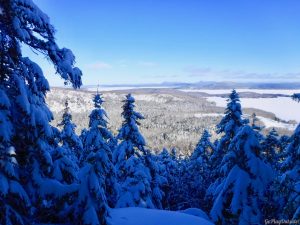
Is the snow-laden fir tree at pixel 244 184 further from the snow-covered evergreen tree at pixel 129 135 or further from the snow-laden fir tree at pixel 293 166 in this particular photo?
the snow-covered evergreen tree at pixel 129 135

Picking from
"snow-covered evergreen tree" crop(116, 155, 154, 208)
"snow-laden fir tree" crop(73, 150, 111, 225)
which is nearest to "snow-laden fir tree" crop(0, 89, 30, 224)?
"snow-laden fir tree" crop(73, 150, 111, 225)

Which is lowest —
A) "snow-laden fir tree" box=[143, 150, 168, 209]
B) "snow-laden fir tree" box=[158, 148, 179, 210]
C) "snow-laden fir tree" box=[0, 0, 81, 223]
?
"snow-laden fir tree" box=[158, 148, 179, 210]

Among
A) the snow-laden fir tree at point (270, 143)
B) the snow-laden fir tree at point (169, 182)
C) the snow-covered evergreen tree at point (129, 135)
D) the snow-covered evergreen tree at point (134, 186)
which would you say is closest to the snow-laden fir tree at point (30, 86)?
the snow-covered evergreen tree at point (134, 186)

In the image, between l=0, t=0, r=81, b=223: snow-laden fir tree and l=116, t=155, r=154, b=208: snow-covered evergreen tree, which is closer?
l=0, t=0, r=81, b=223: snow-laden fir tree

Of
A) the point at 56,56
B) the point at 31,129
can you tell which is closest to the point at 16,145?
the point at 31,129

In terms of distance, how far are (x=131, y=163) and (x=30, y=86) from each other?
16.2 m

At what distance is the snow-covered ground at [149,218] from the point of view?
506 inches

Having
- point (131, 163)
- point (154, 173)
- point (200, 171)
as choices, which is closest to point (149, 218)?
point (131, 163)

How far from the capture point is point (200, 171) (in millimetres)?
37438

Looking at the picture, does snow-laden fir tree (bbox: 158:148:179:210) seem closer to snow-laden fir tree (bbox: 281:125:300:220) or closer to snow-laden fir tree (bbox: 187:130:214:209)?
snow-laden fir tree (bbox: 187:130:214:209)

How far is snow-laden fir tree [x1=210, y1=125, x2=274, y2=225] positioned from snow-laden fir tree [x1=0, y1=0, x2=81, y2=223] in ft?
36.3

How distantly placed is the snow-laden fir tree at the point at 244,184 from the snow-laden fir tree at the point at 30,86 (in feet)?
36.3

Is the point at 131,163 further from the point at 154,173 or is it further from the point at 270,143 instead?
the point at 270,143

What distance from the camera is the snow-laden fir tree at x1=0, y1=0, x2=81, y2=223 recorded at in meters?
8.76
